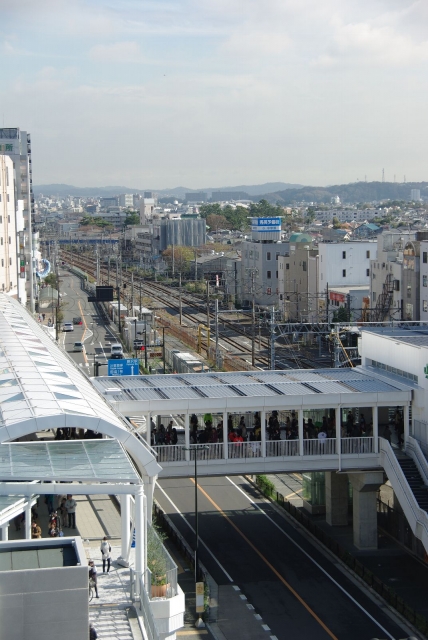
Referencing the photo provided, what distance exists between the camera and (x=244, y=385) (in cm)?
2309

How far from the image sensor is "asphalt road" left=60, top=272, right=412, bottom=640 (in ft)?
58.9

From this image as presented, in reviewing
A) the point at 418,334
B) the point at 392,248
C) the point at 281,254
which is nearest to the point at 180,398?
the point at 418,334

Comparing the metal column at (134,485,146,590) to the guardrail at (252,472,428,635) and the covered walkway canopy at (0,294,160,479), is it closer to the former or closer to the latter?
the covered walkway canopy at (0,294,160,479)

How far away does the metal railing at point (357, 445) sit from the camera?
21812 millimetres

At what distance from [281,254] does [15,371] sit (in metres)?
55.2

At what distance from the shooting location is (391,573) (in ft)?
67.3

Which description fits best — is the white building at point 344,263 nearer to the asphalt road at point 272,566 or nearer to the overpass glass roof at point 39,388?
the asphalt road at point 272,566

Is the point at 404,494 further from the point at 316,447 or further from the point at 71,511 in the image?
the point at 71,511

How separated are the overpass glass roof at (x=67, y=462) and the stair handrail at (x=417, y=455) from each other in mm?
7716

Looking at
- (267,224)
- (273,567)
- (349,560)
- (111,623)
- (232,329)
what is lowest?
(273,567)

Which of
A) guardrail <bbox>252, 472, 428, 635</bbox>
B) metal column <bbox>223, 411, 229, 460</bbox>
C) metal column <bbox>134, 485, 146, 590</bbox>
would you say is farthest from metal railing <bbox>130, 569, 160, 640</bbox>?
metal column <bbox>223, 411, 229, 460</bbox>

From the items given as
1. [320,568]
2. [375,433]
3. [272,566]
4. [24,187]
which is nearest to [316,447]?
[375,433]

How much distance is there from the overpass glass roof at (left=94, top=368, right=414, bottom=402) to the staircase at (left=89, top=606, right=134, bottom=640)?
7.70 metres

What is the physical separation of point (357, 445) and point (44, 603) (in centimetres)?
1194
